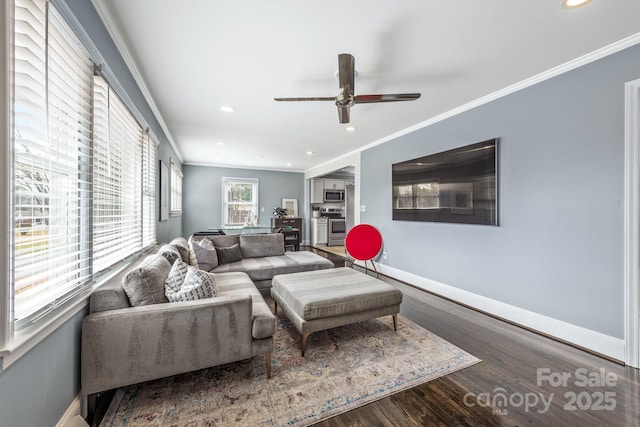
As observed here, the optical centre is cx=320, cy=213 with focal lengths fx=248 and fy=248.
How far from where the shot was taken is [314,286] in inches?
92.7

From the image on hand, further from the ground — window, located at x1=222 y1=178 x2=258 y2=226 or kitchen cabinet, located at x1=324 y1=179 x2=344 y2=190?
kitchen cabinet, located at x1=324 y1=179 x2=344 y2=190

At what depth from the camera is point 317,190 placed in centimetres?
801

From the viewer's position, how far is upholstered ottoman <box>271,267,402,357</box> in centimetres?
202

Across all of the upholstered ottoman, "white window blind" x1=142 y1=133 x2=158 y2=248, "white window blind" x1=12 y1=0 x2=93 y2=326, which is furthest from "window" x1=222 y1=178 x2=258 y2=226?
"white window blind" x1=12 y1=0 x2=93 y2=326

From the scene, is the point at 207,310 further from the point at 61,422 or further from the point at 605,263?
the point at 605,263

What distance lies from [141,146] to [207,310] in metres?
2.10

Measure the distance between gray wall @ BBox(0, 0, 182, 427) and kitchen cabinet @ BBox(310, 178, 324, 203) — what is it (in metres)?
6.38

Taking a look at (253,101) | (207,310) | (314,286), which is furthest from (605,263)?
(253,101)

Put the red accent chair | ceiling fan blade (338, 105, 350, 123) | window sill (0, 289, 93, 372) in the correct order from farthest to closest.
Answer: the red accent chair
ceiling fan blade (338, 105, 350, 123)
window sill (0, 289, 93, 372)

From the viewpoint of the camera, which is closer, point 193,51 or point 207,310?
point 207,310

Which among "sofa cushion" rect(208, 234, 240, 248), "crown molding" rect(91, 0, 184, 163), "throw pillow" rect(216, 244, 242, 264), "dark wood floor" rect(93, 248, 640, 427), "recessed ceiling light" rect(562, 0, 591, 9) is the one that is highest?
"recessed ceiling light" rect(562, 0, 591, 9)

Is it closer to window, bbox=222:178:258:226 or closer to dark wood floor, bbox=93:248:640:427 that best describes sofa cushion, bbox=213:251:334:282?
dark wood floor, bbox=93:248:640:427

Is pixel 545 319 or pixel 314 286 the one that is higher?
pixel 314 286

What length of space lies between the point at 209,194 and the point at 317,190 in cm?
320
